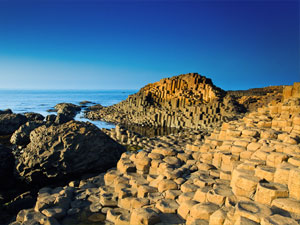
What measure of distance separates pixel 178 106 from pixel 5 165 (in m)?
19.8

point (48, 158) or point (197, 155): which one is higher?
point (197, 155)

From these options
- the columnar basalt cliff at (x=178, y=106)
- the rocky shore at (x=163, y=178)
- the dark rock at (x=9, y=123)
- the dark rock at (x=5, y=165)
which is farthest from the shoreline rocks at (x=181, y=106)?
the dark rock at (x=5, y=165)

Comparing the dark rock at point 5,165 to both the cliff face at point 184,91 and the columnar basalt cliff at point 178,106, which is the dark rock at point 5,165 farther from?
the cliff face at point 184,91

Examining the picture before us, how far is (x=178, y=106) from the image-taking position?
25906 millimetres

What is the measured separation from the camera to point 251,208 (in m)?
3.61

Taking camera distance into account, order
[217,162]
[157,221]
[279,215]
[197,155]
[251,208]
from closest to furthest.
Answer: [279,215], [251,208], [157,221], [217,162], [197,155]

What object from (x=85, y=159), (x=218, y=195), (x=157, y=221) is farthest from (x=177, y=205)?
(x=85, y=159)

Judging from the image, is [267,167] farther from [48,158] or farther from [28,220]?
[48,158]

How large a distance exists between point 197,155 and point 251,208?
324 cm

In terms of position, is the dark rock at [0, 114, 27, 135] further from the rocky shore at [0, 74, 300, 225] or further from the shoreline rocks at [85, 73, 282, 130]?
the shoreline rocks at [85, 73, 282, 130]

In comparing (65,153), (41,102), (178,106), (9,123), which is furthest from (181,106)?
(41,102)

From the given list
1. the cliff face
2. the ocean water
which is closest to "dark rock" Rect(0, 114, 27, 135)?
the ocean water

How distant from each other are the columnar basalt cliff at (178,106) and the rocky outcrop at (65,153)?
12.9m

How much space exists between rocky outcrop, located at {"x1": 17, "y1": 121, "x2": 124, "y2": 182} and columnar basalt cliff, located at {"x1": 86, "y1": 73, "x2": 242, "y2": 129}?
42.3 ft
